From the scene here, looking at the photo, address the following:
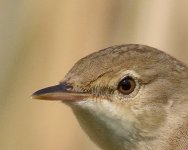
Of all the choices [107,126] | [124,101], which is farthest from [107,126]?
[124,101]

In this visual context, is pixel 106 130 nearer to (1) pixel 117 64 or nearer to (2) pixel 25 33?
(1) pixel 117 64

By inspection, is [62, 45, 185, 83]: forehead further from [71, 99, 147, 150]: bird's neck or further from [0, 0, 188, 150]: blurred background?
[0, 0, 188, 150]: blurred background

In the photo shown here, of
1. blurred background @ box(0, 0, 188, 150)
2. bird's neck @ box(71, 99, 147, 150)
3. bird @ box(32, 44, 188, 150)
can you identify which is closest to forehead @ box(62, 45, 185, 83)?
bird @ box(32, 44, 188, 150)

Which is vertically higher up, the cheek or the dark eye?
the dark eye

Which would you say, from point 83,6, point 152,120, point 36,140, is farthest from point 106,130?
point 83,6

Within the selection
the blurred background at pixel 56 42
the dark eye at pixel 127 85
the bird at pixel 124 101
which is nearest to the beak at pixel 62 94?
the bird at pixel 124 101

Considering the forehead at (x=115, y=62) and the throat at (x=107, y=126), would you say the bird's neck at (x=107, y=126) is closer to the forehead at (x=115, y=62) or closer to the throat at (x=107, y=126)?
the throat at (x=107, y=126)

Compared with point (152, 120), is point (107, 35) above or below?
above
